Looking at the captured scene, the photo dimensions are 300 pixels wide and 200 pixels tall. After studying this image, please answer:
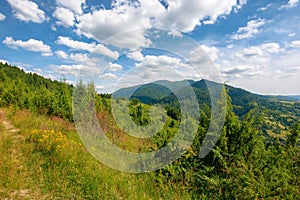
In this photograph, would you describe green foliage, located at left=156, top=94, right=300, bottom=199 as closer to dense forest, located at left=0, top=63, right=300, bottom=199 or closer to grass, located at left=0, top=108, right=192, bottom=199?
dense forest, located at left=0, top=63, right=300, bottom=199

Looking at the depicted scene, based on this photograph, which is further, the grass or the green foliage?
the grass

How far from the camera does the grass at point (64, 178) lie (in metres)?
4.21

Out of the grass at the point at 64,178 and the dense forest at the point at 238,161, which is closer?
the dense forest at the point at 238,161

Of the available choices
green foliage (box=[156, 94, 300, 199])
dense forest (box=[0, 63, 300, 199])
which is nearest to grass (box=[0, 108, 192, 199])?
dense forest (box=[0, 63, 300, 199])

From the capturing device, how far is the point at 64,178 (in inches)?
189

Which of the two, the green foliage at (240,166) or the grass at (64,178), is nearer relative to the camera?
the green foliage at (240,166)

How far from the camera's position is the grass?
421 cm

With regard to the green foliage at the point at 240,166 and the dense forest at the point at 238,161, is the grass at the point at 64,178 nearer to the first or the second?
the dense forest at the point at 238,161

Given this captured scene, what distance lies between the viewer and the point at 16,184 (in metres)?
4.39

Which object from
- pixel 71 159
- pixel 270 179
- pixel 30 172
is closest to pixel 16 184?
pixel 30 172

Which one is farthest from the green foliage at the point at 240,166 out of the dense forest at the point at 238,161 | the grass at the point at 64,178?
the grass at the point at 64,178

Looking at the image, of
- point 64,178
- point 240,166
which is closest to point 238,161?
point 240,166

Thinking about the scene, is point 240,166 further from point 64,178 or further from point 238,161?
point 64,178

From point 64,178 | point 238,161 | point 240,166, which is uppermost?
point 238,161
